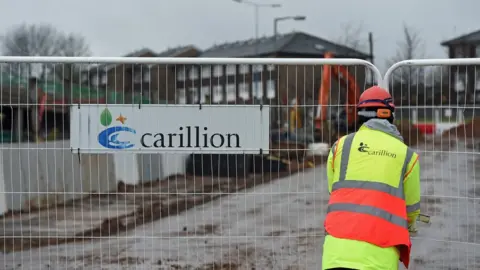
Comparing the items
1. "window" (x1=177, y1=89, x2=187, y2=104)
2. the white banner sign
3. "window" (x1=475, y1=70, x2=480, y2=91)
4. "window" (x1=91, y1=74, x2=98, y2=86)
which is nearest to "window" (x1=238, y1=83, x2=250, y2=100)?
the white banner sign

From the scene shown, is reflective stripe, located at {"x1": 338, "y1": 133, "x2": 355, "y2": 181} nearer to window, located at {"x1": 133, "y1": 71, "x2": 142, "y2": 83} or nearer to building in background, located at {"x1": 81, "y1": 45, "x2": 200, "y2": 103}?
building in background, located at {"x1": 81, "y1": 45, "x2": 200, "y2": 103}

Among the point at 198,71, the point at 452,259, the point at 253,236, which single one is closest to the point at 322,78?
the point at 198,71

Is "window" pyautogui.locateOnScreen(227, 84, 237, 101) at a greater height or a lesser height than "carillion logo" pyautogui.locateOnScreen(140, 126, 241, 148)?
greater

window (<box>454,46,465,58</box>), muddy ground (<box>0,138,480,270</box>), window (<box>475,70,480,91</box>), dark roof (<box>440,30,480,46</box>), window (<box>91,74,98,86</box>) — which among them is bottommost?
muddy ground (<box>0,138,480,270</box>)

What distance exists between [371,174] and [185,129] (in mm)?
2240

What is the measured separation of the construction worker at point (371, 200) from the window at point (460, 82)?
6.35 ft

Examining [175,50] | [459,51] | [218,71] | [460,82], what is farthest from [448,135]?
[175,50]

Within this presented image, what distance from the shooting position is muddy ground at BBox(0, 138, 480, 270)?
5.13m

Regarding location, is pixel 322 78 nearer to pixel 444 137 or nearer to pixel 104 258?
pixel 444 137

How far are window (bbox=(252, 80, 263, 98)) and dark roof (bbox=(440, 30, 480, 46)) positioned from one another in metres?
32.8

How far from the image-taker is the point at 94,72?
543 cm

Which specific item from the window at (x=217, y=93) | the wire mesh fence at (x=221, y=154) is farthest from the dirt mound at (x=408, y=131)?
the window at (x=217, y=93)

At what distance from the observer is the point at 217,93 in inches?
210

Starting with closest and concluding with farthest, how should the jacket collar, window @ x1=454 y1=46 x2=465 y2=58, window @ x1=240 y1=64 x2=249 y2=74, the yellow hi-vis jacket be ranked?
the yellow hi-vis jacket, the jacket collar, window @ x1=240 y1=64 x2=249 y2=74, window @ x1=454 y1=46 x2=465 y2=58
